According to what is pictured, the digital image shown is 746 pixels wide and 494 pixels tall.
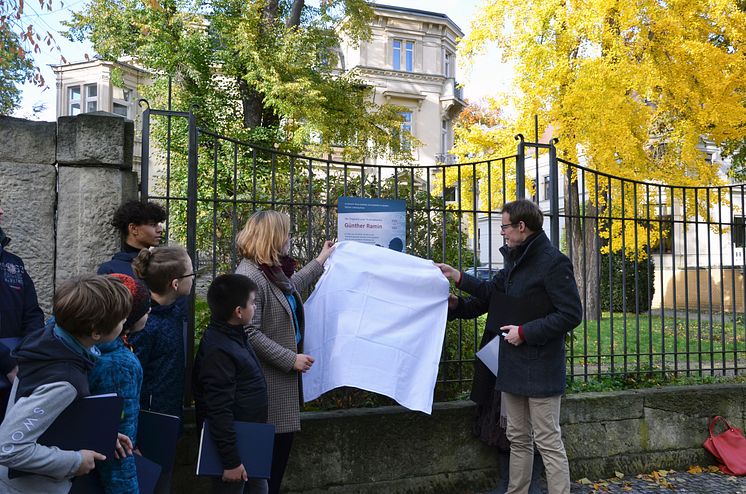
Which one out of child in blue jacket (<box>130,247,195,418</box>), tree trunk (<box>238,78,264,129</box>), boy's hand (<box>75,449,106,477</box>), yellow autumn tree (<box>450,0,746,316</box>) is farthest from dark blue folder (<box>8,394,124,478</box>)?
tree trunk (<box>238,78,264,129</box>)

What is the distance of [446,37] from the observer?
3916cm

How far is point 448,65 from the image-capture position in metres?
39.3

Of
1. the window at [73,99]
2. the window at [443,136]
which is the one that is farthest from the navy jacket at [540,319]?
the window at [443,136]

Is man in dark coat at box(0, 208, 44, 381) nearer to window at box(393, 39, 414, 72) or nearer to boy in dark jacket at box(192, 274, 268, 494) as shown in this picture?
boy in dark jacket at box(192, 274, 268, 494)

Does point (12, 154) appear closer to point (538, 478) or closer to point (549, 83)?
point (538, 478)

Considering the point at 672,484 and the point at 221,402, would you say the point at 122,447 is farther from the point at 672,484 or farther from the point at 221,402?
the point at 672,484

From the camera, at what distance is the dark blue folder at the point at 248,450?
2.98 metres

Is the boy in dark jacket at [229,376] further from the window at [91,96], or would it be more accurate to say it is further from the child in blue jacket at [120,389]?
the window at [91,96]

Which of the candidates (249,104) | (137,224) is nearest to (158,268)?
(137,224)

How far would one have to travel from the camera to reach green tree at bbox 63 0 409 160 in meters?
Result: 17.0

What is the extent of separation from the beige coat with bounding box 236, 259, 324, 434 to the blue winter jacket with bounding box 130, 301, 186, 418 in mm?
399

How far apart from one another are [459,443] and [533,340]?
1347 mm

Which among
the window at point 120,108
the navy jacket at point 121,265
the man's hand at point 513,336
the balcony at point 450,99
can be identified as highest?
the balcony at point 450,99

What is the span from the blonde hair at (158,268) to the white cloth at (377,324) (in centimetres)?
120
